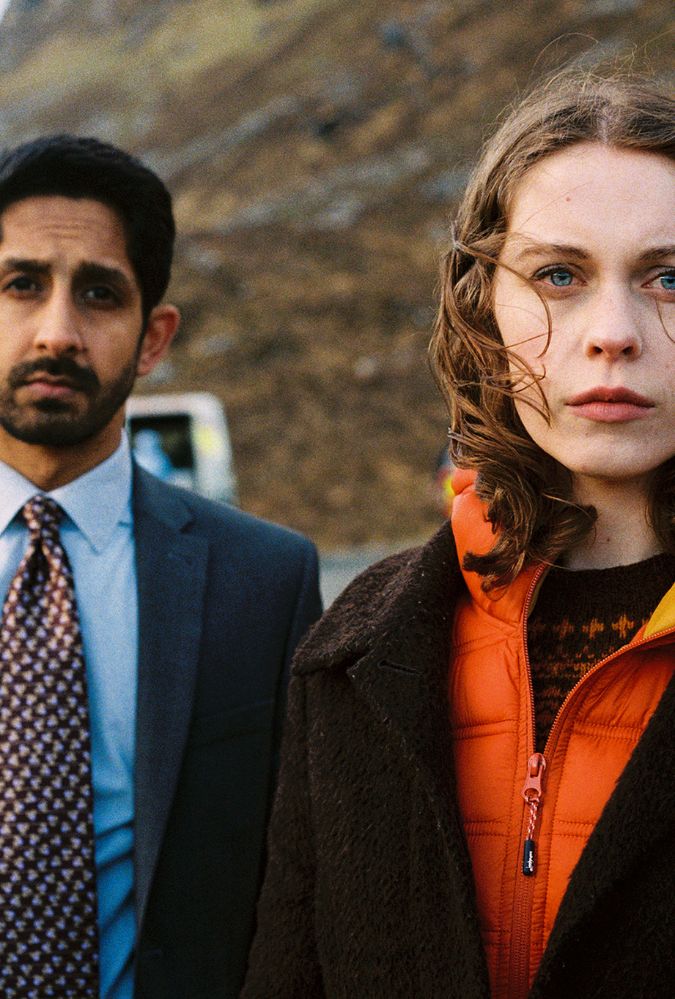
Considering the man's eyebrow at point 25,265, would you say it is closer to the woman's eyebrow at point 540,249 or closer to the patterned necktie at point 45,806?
the patterned necktie at point 45,806

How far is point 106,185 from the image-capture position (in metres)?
2.43

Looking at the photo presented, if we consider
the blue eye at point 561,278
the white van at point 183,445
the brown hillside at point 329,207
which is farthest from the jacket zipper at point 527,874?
the brown hillside at point 329,207

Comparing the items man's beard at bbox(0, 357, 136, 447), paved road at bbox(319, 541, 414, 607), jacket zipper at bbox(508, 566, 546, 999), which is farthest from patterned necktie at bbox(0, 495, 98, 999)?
paved road at bbox(319, 541, 414, 607)

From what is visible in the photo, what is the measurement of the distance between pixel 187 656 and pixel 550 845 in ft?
3.55

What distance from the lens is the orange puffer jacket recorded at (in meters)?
A: 1.42

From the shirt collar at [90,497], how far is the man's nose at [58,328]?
302 mm

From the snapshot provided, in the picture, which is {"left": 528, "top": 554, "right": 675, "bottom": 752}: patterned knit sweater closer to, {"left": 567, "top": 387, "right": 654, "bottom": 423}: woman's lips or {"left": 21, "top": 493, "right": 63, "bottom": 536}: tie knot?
{"left": 567, "top": 387, "right": 654, "bottom": 423}: woman's lips

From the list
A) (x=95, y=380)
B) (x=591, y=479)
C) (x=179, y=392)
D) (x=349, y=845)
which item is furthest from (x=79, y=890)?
(x=179, y=392)

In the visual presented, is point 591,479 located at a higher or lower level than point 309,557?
lower

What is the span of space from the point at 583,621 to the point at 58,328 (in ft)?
4.31

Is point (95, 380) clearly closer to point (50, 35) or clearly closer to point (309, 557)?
point (309, 557)

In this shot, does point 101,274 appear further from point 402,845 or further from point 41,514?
point 402,845

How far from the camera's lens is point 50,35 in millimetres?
61719

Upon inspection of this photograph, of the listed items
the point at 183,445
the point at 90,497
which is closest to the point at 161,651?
the point at 90,497
